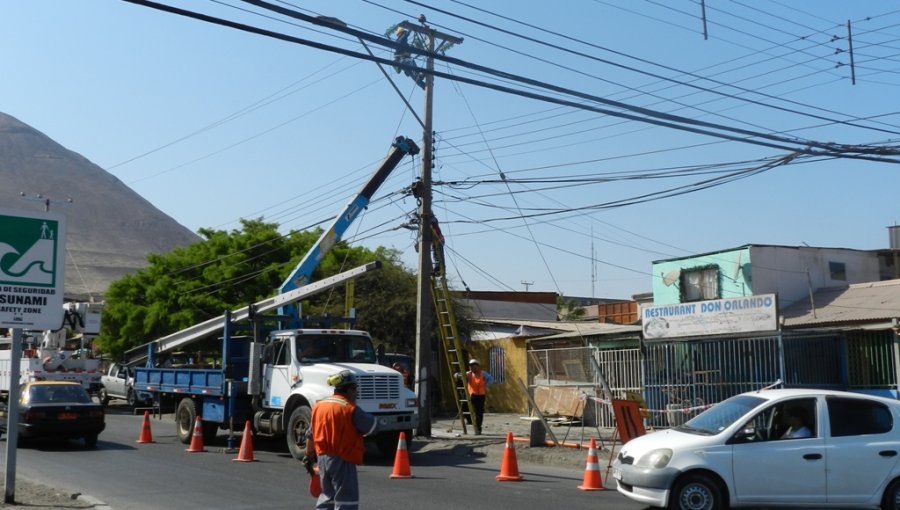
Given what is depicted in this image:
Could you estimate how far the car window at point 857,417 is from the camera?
410 inches

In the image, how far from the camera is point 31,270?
1172 cm

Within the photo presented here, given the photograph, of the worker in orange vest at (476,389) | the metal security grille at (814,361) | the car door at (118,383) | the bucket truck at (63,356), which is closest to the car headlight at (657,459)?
the metal security grille at (814,361)

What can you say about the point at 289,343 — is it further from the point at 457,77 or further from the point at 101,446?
the point at 457,77

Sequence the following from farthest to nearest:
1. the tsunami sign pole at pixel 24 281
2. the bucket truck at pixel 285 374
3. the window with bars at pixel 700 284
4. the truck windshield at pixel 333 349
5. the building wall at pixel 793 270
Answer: the window with bars at pixel 700 284, the building wall at pixel 793 270, the truck windshield at pixel 333 349, the bucket truck at pixel 285 374, the tsunami sign pole at pixel 24 281

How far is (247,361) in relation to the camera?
19.9 m

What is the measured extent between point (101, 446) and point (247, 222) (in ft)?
73.0

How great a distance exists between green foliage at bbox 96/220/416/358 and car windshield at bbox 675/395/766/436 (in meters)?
22.2

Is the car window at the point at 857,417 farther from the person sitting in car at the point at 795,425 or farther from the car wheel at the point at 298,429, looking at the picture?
the car wheel at the point at 298,429

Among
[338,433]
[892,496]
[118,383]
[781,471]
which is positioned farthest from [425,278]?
[118,383]

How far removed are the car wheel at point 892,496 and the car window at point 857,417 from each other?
0.59 metres

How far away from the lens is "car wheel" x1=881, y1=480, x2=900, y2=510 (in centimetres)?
1027

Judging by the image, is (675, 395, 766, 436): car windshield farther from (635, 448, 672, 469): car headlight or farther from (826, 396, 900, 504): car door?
(826, 396, 900, 504): car door

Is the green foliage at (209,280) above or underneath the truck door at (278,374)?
above

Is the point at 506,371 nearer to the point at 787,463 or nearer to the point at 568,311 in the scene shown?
the point at 787,463
